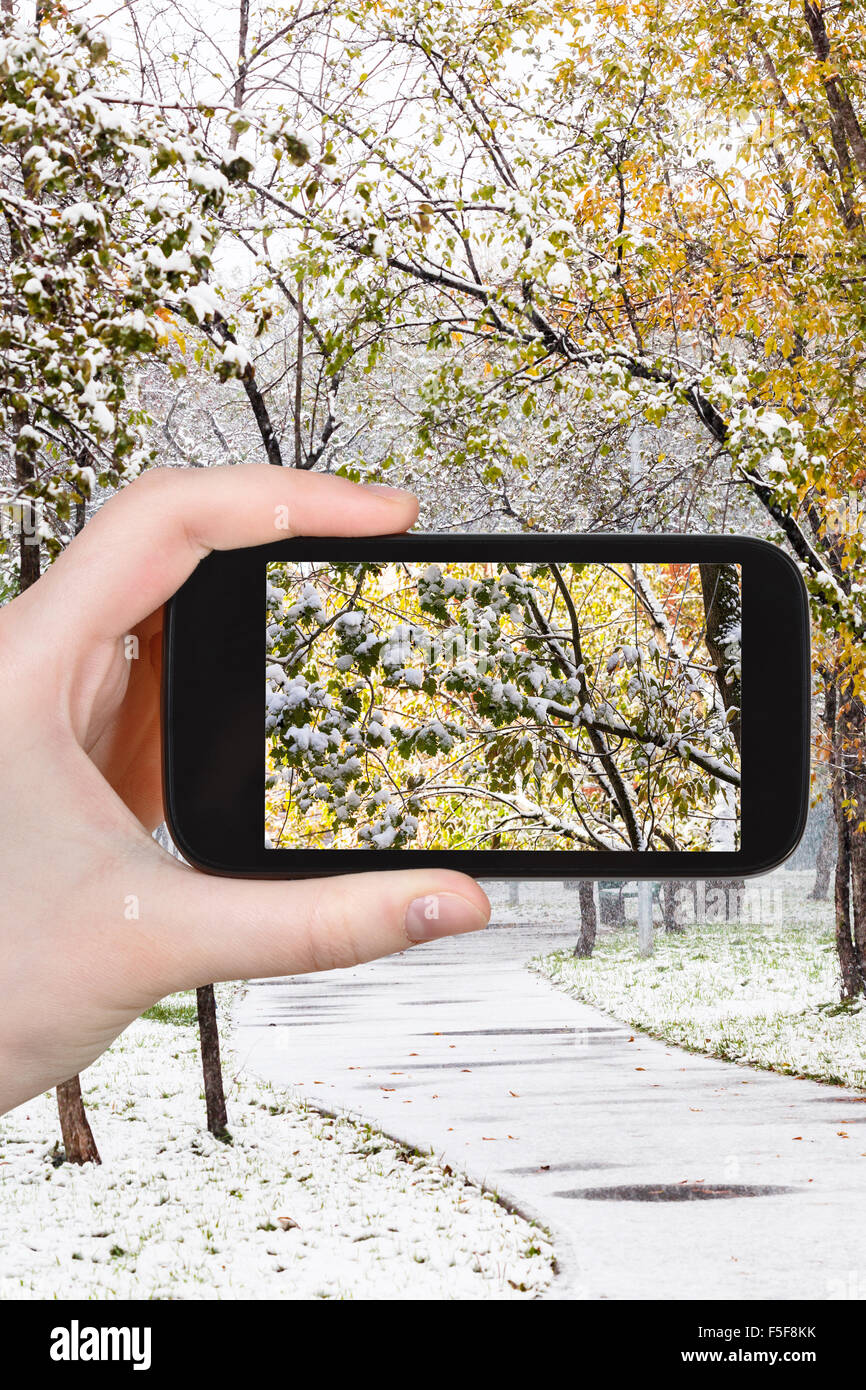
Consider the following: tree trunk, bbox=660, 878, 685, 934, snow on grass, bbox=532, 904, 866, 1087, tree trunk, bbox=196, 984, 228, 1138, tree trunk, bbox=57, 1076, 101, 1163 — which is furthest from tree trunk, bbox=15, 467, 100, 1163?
tree trunk, bbox=660, 878, 685, 934

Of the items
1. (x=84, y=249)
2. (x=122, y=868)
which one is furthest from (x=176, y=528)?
(x=84, y=249)

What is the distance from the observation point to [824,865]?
400 inches

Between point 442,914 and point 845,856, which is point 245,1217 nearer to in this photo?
point 442,914

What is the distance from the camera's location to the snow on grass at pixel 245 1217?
3.42 metres

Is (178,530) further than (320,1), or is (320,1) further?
(320,1)

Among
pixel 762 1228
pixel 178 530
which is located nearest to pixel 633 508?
pixel 762 1228

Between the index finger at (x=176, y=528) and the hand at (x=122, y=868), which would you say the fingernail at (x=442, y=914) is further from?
the index finger at (x=176, y=528)

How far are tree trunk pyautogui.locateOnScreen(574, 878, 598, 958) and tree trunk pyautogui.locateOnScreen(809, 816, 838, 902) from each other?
1.92 m

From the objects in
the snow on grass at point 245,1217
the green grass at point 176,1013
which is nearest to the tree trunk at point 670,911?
the green grass at point 176,1013

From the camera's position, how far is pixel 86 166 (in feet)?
6.81

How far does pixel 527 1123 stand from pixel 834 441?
11.7 ft

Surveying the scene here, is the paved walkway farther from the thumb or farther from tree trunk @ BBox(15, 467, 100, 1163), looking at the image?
the thumb
